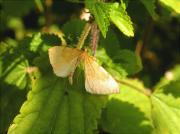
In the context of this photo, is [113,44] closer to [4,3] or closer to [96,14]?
[96,14]

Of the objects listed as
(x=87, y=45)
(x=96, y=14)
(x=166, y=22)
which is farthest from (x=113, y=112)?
(x=166, y=22)

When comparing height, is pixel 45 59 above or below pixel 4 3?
above

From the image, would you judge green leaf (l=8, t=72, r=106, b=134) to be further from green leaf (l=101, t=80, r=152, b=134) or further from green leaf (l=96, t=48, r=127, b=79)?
green leaf (l=101, t=80, r=152, b=134)

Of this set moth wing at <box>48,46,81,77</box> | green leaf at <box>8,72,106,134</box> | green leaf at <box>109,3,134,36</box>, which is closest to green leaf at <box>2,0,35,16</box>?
green leaf at <box>8,72,106,134</box>

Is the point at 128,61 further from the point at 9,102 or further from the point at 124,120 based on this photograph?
the point at 9,102

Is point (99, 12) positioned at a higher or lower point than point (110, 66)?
higher

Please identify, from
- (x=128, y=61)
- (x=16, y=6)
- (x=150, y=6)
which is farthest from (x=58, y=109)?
(x=16, y=6)

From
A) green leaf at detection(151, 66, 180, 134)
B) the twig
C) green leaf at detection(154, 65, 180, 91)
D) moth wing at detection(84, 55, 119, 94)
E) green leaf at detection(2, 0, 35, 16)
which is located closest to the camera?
moth wing at detection(84, 55, 119, 94)
